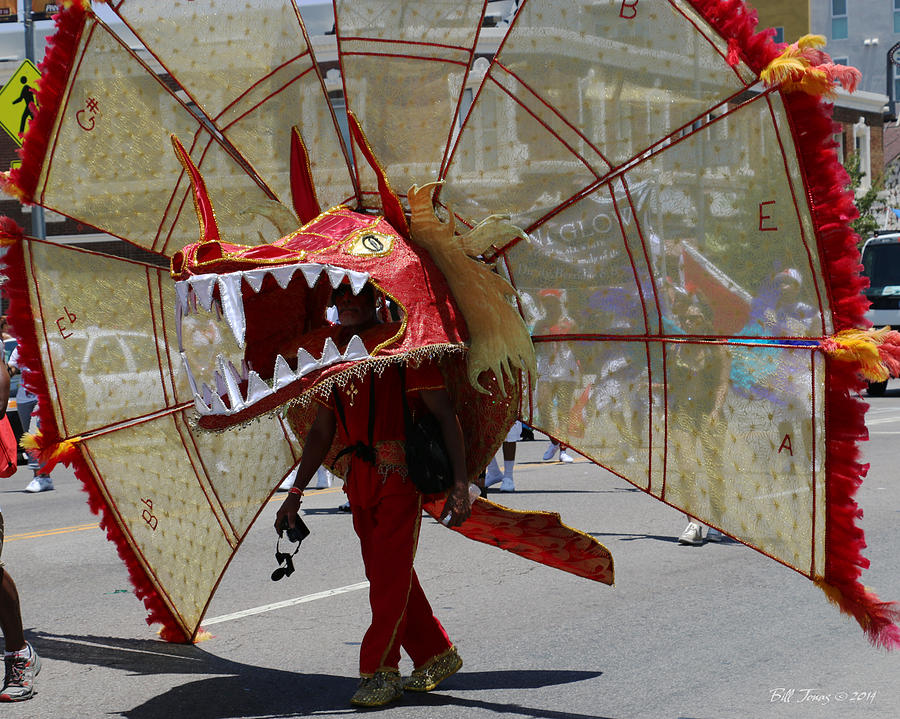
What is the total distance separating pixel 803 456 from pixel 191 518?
293 cm

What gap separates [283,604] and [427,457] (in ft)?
8.90

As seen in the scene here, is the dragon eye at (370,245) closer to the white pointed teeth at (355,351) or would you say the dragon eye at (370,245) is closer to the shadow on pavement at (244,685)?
the white pointed teeth at (355,351)

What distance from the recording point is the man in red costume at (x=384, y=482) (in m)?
4.86

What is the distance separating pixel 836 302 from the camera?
171 inches

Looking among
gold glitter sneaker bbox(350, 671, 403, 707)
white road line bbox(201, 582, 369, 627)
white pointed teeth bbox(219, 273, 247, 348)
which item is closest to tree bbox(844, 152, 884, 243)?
white road line bbox(201, 582, 369, 627)

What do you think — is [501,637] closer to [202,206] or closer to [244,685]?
[244,685]

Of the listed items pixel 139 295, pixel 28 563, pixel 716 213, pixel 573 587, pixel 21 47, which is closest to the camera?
pixel 716 213

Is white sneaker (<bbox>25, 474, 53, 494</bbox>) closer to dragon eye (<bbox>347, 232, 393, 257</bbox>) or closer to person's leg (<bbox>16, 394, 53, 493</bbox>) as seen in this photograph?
person's leg (<bbox>16, 394, 53, 493</bbox>)

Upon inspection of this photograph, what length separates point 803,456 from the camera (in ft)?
14.8

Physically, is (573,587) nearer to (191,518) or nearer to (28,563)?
(191,518)

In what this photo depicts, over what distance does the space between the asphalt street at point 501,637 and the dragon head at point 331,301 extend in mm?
1337

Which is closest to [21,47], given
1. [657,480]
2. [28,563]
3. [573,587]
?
[28,563]

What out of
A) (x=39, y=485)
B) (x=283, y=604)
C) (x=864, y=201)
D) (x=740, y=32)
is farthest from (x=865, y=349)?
(x=864, y=201)

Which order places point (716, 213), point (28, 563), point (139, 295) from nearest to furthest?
point (716, 213)
point (139, 295)
point (28, 563)
